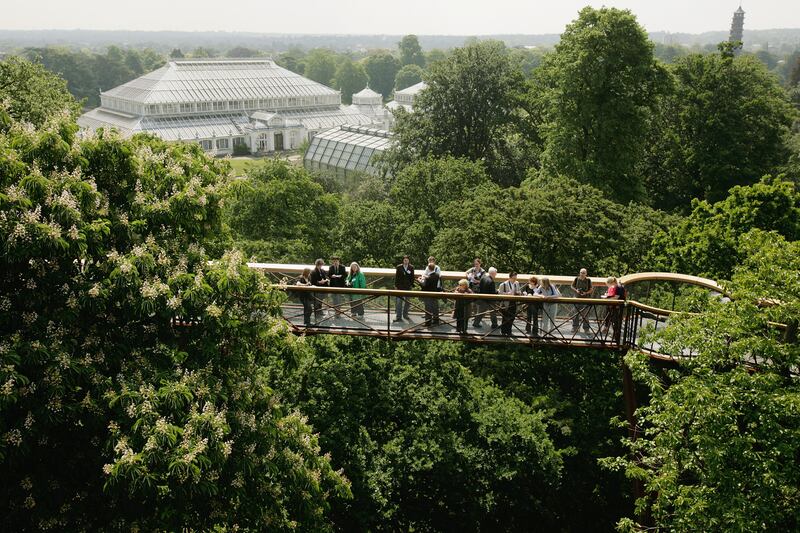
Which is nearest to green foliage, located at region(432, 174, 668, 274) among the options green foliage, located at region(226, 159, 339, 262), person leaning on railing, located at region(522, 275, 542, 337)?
person leaning on railing, located at region(522, 275, 542, 337)

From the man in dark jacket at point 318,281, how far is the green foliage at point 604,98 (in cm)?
1972

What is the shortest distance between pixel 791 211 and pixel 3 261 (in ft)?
72.1

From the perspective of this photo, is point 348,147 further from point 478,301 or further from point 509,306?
point 509,306

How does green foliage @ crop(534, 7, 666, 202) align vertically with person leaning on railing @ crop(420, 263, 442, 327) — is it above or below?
above

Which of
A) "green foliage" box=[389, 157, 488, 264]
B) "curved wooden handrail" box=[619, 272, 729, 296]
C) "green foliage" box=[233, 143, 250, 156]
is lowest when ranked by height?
"green foliage" box=[233, 143, 250, 156]

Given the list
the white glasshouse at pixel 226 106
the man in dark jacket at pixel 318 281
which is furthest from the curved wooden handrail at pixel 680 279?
the white glasshouse at pixel 226 106

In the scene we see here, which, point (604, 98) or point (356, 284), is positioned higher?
point (604, 98)

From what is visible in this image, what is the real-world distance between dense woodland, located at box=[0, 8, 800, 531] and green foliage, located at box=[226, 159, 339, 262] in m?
3.88

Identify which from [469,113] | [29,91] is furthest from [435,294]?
[469,113]

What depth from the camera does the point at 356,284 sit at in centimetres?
1622

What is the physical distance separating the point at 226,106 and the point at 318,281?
307ft

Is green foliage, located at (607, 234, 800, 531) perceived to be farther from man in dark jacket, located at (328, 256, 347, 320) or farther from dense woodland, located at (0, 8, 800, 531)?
man in dark jacket, located at (328, 256, 347, 320)

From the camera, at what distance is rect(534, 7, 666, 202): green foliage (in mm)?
32594

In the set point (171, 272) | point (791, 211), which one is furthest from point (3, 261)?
point (791, 211)
